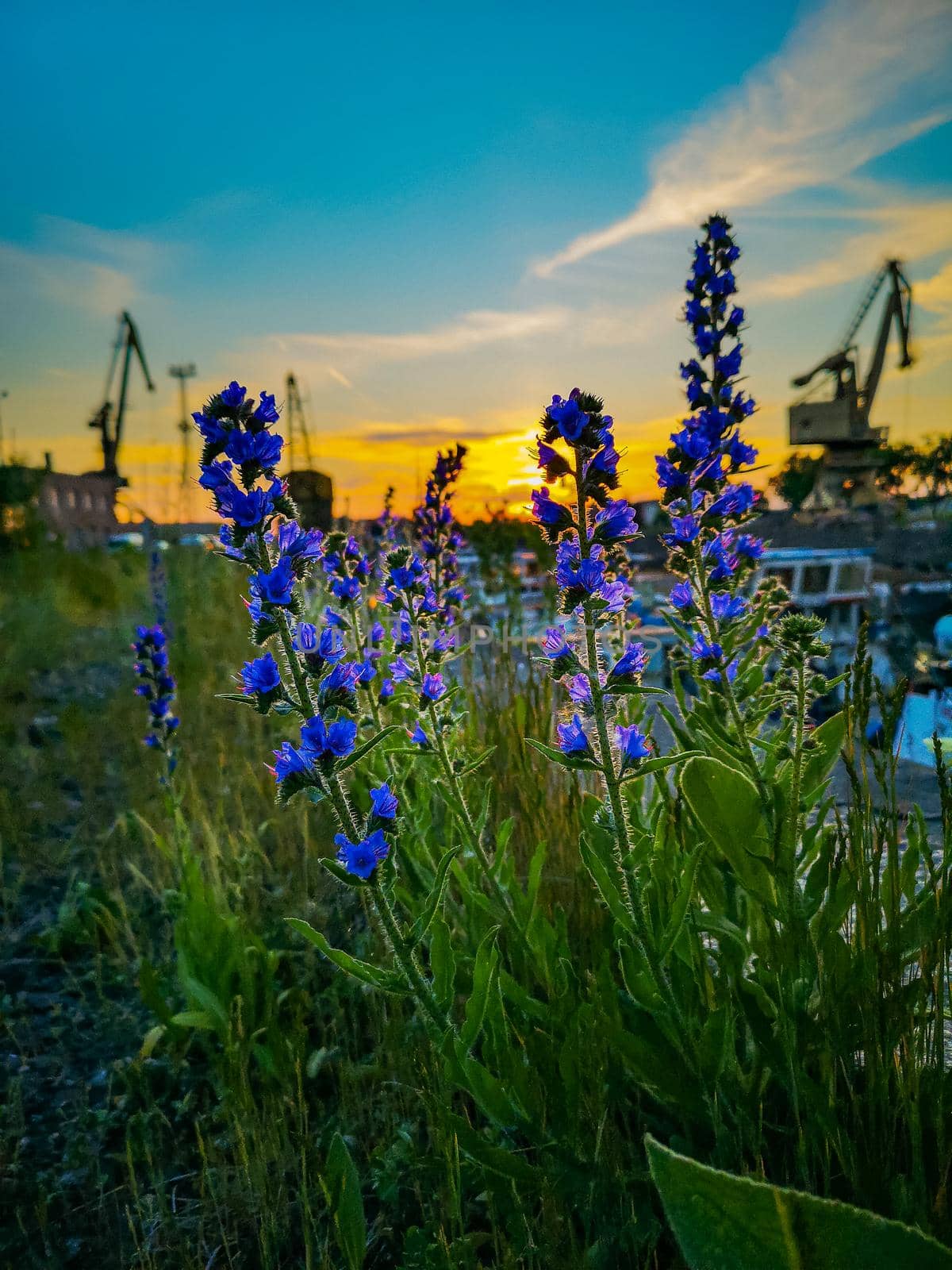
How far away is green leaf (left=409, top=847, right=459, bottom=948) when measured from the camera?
4.94ft

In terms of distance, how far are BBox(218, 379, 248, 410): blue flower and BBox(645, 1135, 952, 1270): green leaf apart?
138 cm

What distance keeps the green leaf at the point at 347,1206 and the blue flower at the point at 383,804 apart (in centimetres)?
55

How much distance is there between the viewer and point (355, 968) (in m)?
1.62

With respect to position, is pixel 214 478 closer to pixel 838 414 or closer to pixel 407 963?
pixel 407 963

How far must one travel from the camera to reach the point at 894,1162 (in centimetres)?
144

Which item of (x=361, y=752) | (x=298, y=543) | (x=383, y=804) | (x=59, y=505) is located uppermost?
(x=59, y=505)

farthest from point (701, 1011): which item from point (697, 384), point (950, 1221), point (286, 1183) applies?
point (697, 384)

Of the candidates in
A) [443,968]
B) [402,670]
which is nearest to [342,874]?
[443,968]

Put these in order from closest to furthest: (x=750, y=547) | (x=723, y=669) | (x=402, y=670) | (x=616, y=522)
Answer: (x=616, y=522) < (x=723, y=669) < (x=402, y=670) < (x=750, y=547)

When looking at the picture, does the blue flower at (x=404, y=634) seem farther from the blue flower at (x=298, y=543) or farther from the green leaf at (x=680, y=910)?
the green leaf at (x=680, y=910)

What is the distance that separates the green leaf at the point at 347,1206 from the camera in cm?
153

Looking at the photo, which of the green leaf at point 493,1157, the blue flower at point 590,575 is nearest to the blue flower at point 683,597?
the blue flower at point 590,575

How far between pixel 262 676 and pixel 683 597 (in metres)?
1.41

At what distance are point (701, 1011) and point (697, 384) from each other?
2238 mm
